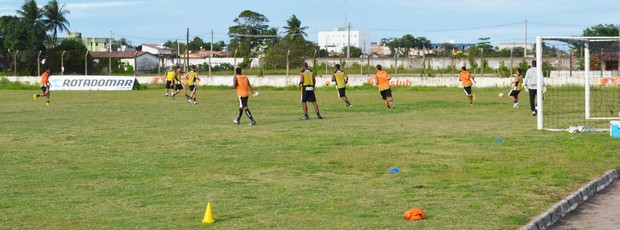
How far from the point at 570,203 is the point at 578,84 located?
3777cm

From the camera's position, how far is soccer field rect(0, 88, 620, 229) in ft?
32.2

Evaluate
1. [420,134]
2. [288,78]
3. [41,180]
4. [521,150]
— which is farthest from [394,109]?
[288,78]

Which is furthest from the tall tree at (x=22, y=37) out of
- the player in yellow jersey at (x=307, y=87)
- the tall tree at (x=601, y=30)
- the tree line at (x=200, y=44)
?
the player in yellow jersey at (x=307, y=87)

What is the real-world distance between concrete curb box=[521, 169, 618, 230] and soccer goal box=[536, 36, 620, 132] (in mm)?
8131

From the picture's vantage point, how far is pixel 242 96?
82.9ft

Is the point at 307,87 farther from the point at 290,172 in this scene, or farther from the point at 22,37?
the point at 22,37

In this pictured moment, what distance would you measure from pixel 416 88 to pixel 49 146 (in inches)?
1410

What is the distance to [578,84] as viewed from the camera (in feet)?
155

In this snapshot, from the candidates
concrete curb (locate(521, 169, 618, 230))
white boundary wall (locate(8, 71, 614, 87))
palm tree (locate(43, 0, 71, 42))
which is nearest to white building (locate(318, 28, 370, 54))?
palm tree (locate(43, 0, 71, 42))

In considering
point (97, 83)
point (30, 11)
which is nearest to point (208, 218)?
point (97, 83)

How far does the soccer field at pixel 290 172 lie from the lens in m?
9.82

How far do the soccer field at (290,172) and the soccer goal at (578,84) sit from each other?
56.6 inches

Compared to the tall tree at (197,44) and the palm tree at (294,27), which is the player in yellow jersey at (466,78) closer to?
the palm tree at (294,27)

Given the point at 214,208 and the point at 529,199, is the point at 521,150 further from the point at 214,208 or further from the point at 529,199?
the point at 214,208
